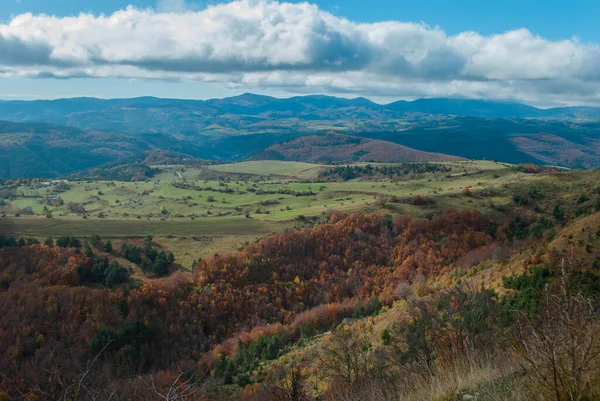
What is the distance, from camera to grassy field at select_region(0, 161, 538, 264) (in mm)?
88812

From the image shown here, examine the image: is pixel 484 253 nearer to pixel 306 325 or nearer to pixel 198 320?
pixel 306 325

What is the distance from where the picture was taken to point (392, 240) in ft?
263

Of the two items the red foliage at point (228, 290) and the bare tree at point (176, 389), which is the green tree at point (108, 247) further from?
the bare tree at point (176, 389)

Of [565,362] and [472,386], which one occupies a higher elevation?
[565,362]

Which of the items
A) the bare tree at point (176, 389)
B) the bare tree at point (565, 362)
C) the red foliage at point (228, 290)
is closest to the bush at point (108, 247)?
the red foliage at point (228, 290)

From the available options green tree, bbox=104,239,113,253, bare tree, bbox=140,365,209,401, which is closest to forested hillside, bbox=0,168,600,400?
green tree, bbox=104,239,113,253

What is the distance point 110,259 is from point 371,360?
182 ft

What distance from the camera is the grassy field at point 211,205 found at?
8881cm

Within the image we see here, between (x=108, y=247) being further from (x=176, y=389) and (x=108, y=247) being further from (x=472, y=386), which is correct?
(x=472, y=386)

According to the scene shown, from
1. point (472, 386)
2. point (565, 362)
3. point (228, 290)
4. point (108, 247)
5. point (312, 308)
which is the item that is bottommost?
point (312, 308)

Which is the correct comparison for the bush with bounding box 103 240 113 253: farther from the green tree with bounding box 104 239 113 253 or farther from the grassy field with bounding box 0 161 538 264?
the grassy field with bounding box 0 161 538 264

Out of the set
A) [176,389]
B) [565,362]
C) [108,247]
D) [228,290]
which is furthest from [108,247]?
[565,362]

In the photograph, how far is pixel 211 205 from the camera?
13638 centimetres

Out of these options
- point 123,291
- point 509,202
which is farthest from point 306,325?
point 509,202
